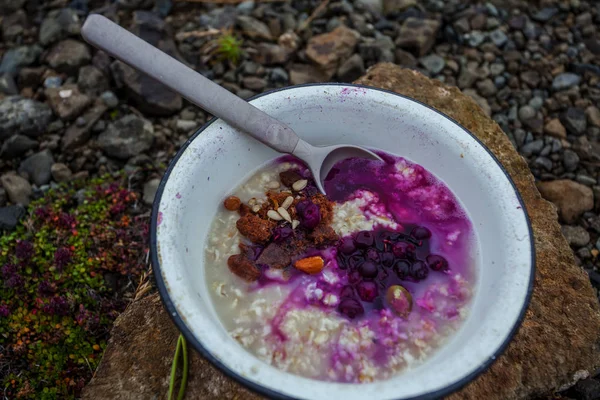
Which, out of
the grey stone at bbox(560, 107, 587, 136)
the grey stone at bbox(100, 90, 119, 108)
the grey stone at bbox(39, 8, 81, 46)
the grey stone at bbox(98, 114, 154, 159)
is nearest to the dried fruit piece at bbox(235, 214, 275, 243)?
the grey stone at bbox(98, 114, 154, 159)

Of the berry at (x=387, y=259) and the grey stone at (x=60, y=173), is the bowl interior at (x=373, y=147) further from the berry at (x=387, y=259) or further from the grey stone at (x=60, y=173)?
the grey stone at (x=60, y=173)

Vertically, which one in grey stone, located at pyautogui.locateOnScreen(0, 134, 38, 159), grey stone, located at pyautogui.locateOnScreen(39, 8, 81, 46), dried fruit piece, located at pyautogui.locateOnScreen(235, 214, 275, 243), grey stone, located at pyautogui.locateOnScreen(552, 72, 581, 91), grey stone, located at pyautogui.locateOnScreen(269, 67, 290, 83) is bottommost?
grey stone, located at pyautogui.locateOnScreen(0, 134, 38, 159)

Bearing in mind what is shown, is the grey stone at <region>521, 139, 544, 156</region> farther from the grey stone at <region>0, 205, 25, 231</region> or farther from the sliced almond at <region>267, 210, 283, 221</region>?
the grey stone at <region>0, 205, 25, 231</region>

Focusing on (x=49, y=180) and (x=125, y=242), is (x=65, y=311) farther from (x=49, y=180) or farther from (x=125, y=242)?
(x=49, y=180)

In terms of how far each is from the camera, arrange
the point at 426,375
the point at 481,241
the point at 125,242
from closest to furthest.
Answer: the point at 426,375 < the point at 481,241 < the point at 125,242

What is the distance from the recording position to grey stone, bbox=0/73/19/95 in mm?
3607

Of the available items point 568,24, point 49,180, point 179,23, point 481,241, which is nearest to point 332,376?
point 481,241

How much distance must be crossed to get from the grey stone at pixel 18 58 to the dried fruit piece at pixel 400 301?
9.96 feet

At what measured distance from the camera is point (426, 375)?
5.29 feet

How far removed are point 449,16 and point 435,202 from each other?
7.83 feet

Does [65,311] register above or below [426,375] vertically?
below

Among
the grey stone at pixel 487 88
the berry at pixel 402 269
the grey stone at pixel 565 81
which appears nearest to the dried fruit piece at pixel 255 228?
the berry at pixel 402 269

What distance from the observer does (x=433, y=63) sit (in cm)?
388

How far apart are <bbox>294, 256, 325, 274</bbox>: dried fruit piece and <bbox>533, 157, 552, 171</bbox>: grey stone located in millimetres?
1991
